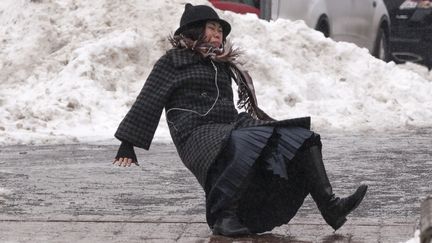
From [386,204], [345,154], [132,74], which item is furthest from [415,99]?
[386,204]

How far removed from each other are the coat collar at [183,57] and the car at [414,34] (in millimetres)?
15114

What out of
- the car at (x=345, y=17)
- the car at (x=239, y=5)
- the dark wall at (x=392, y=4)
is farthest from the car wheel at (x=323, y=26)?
the dark wall at (x=392, y=4)

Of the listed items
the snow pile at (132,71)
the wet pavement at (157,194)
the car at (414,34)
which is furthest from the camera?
the car at (414,34)

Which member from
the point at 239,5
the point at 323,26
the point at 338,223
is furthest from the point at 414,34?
the point at 338,223

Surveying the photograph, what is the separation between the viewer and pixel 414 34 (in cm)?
2159

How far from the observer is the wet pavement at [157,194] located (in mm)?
6648

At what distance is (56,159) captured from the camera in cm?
1063

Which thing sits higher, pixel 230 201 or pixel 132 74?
pixel 230 201

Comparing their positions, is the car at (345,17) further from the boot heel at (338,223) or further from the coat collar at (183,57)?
the boot heel at (338,223)

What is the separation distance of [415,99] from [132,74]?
10.7 feet

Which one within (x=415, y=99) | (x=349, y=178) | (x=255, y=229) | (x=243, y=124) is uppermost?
(x=243, y=124)

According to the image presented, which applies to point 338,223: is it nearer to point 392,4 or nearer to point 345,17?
point 345,17

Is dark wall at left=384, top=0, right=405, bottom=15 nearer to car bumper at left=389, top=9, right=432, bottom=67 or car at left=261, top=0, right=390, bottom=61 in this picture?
car bumper at left=389, top=9, right=432, bottom=67

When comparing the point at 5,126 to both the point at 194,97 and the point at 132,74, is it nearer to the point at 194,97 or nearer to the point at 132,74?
the point at 132,74
